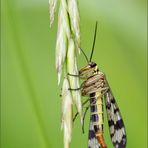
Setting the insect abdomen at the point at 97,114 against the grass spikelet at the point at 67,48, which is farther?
the insect abdomen at the point at 97,114

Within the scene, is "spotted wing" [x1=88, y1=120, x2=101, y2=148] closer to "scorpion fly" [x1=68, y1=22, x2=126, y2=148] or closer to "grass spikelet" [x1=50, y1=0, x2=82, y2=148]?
"scorpion fly" [x1=68, y1=22, x2=126, y2=148]

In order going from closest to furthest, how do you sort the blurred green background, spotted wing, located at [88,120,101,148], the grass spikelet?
the grass spikelet, spotted wing, located at [88,120,101,148], the blurred green background

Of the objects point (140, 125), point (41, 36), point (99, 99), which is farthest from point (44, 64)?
point (140, 125)

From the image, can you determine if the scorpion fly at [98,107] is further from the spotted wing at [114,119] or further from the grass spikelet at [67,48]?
the grass spikelet at [67,48]

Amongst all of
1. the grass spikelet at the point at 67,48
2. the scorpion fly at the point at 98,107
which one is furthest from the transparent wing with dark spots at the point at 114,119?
the grass spikelet at the point at 67,48

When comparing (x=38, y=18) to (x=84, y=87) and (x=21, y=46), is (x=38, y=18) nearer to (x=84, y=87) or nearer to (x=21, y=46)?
(x=21, y=46)

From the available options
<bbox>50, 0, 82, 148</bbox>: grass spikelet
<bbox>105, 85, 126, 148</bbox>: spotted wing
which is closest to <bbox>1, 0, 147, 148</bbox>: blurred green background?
<bbox>105, 85, 126, 148</bbox>: spotted wing
